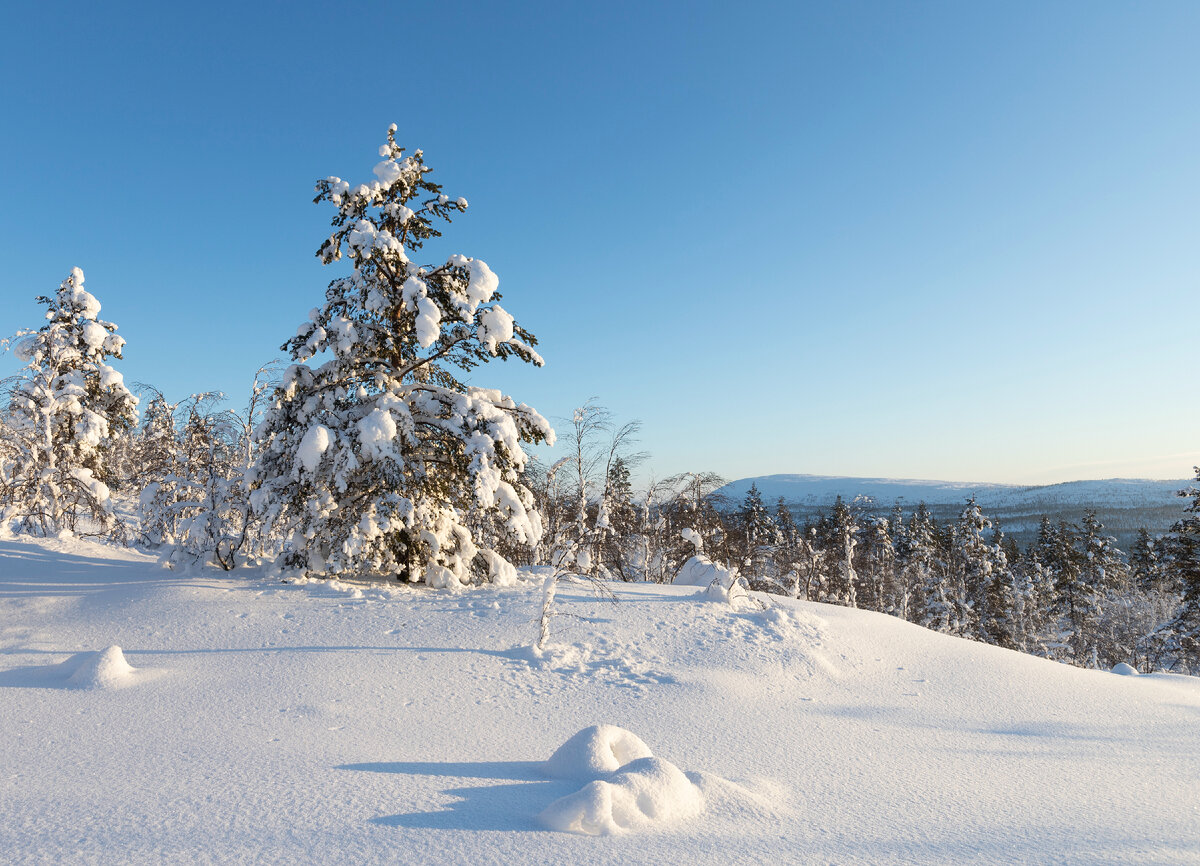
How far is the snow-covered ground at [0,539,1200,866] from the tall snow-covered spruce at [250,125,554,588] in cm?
94

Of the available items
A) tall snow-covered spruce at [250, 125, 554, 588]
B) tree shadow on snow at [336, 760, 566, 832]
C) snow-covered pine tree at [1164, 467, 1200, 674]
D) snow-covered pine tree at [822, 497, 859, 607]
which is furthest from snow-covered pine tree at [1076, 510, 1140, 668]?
tree shadow on snow at [336, 760, 566, 832]

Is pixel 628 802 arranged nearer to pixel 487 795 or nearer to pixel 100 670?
pixel 487 795

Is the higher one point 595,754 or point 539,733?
point 595,754

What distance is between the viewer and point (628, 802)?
3.61 meters

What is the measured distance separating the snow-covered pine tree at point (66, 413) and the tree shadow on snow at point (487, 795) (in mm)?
15487

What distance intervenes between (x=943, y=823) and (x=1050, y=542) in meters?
52.1

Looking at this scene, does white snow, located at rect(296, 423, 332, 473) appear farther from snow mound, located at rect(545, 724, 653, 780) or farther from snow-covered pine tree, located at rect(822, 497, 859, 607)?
snow-covered pine tree, located at rect(822, 497, 859, 607)

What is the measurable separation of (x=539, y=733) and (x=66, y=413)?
60.6 ft

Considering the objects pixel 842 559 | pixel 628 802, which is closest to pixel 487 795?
pixel 628 802

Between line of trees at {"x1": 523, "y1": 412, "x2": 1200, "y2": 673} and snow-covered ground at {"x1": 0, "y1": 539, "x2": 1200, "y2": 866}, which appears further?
line of trees at {"x1": 523, "y1": 412, "x2": 1200, "y2": 673}

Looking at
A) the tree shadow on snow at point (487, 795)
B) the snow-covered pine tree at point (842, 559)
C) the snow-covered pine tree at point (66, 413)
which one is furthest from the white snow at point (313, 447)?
the snow-covered pine tree at point (842, 559)

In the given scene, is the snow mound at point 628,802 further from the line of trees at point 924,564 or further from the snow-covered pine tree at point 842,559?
the snow-covered pine tree at point 842,559

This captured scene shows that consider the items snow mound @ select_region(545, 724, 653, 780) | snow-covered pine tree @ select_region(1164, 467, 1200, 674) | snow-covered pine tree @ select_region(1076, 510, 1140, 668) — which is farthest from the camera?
snow-covered pine tree @ select_region(1076, 510, 1140, 668)

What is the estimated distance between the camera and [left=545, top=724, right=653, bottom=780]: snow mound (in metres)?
4.16
